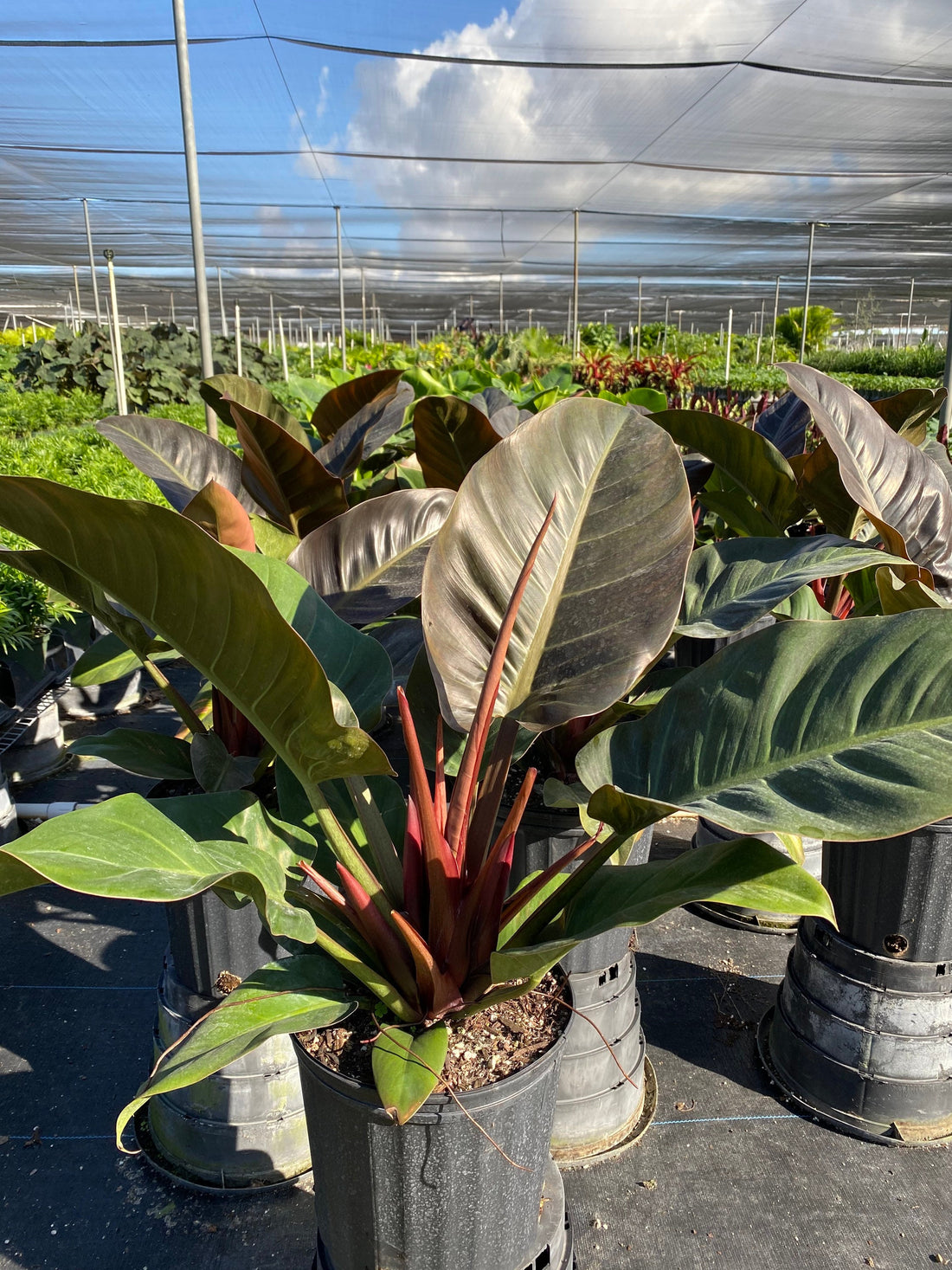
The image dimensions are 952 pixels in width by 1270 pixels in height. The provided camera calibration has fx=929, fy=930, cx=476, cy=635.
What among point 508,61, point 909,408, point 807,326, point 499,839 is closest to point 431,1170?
point 499,839

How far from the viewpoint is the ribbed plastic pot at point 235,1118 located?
1622 mm

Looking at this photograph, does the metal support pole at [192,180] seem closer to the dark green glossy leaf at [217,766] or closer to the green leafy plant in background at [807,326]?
the dark green glossy leaf at [217,766]

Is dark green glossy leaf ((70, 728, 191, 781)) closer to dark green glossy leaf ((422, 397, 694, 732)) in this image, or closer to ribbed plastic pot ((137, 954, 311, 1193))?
ribbed plastic pot ((137, 954, 311, 1193))

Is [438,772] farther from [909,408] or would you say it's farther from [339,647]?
[909,408]

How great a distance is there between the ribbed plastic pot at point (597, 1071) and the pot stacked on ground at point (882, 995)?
366 mm

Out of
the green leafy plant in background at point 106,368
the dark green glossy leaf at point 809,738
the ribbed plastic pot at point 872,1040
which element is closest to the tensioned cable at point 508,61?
the green leafy plant in background at point 106,368

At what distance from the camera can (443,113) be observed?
25.8 feet

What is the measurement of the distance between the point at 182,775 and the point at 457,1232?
0.85 meters

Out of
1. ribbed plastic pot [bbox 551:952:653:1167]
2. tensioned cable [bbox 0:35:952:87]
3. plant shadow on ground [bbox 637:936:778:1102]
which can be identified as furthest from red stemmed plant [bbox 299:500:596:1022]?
tensioned cable [bbox 0:35:952:87]

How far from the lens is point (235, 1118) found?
1.64 m

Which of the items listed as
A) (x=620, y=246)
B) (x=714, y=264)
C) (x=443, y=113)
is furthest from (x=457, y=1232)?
(x=714, y=264)

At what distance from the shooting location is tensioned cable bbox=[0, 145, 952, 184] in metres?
8.77

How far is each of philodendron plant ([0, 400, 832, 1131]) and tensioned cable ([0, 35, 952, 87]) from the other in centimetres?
651

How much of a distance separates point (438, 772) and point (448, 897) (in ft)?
0.50
